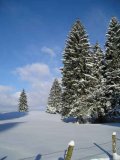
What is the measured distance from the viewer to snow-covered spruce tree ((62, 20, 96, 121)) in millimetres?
32156

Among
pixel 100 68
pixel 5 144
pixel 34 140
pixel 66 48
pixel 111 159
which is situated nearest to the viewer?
pixel 111 159

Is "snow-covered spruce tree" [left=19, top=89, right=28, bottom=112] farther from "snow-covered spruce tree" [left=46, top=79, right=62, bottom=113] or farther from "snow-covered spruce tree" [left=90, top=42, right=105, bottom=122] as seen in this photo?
"snow-covered spruce tree" [left=90, top=42, right=105, bottom=122]

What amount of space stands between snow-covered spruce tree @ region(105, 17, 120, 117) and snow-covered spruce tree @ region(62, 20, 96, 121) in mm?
3185

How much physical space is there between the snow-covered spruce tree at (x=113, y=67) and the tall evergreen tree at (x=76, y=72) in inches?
135

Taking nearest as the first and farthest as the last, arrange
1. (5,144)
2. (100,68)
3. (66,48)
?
Result: (5,144), (66,48), (100,68)

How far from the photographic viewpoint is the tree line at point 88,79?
3266cm

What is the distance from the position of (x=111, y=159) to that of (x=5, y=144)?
681cm

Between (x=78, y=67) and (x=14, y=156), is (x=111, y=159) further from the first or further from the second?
(x=78, y=67)

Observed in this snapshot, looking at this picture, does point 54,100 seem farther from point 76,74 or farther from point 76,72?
point 76,72

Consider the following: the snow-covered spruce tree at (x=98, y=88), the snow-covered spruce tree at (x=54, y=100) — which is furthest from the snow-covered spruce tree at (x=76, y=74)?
the snow-covered spruce tree at (x=54, y=100)

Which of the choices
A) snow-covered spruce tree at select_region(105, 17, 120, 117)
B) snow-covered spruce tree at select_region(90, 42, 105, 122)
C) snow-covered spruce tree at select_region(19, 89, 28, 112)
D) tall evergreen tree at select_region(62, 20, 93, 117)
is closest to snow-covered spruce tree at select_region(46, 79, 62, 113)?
snow-covered spruce tree at select_region(19, 89, 28, 112)

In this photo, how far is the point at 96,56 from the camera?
129 ft

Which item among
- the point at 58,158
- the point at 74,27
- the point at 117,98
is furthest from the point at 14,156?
the point at 74,27

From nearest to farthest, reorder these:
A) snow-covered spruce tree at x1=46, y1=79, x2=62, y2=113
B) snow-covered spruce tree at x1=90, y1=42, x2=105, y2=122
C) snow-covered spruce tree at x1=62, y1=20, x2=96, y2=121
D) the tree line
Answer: snow-covered spruce tree at x1=62, y1=20, x2=96, y2=121, the tree line, snow-covered spruce tree at x1=90, y1=42, x2=105, y2=122, snow-covered spruce tree at x1=46, y1=79, x2=62, y2=113
